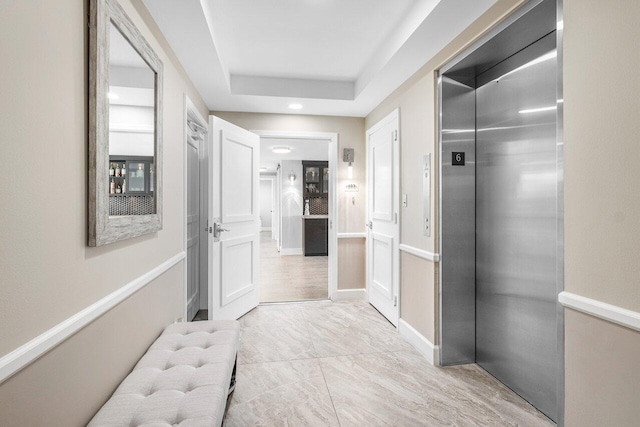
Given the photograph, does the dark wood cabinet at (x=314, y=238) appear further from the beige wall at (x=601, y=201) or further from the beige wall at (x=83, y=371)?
the beige wall at (x=601, y=201)

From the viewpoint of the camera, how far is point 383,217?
343cm

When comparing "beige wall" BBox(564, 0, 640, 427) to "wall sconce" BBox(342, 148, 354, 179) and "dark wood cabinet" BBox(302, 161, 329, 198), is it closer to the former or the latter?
"wall sconce" BBox(342, 148, 354, 179)

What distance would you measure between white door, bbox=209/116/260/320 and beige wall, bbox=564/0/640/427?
2548 millimetres

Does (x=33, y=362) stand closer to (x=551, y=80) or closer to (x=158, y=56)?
(x=158, y=56)

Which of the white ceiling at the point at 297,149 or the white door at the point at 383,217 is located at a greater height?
the white ceiling at the point at 297,149

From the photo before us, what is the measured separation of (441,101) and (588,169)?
1.28 meters

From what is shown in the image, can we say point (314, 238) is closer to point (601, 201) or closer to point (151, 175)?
point (151, 175)

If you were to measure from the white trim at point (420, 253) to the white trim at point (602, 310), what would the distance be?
1.04 m

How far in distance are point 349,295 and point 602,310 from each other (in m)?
2.99

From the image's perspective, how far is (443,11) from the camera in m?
1.85

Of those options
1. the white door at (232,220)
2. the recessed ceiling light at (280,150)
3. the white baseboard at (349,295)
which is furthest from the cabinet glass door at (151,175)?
the recessed ceiling light at (280,150)

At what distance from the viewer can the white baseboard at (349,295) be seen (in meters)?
4.00

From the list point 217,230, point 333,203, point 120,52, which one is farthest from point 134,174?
point 333,203

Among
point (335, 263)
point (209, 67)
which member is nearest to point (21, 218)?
point (209, 67)
